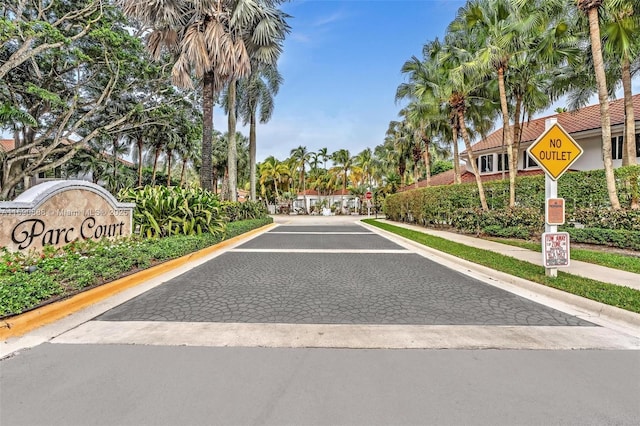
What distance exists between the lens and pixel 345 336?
372 centimetres

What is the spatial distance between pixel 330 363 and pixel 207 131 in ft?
44.8

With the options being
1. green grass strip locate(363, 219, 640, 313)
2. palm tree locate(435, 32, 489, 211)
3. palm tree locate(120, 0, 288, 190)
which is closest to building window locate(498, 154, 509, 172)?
palm tree locate(435, 32, 489, 211)

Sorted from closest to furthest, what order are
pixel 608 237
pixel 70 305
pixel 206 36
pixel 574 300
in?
pixel 70 305 → pixel 574 300 → pixel 608 237 → pixel 206 36

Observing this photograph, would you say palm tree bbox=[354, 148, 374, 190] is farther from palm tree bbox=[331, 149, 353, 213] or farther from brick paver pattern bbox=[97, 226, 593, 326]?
brick paver pattern bbox=[97, 226, 593, 326]

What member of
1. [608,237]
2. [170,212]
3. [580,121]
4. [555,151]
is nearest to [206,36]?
[170,212]

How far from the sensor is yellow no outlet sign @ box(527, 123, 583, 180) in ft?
19.4

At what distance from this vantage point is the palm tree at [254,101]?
23.3 meters

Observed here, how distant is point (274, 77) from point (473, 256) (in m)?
20.8

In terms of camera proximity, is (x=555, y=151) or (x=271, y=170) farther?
(x=271, y=170)

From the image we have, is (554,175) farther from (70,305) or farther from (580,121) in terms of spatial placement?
(580,121)

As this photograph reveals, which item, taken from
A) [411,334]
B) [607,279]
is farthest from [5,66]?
[607,279]

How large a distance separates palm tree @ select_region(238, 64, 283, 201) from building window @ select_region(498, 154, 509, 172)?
57.5 feet

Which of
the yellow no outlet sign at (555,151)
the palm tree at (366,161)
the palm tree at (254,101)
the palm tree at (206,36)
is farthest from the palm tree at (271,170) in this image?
the yellow no outlet sign at (555,151)

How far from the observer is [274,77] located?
2400cm
